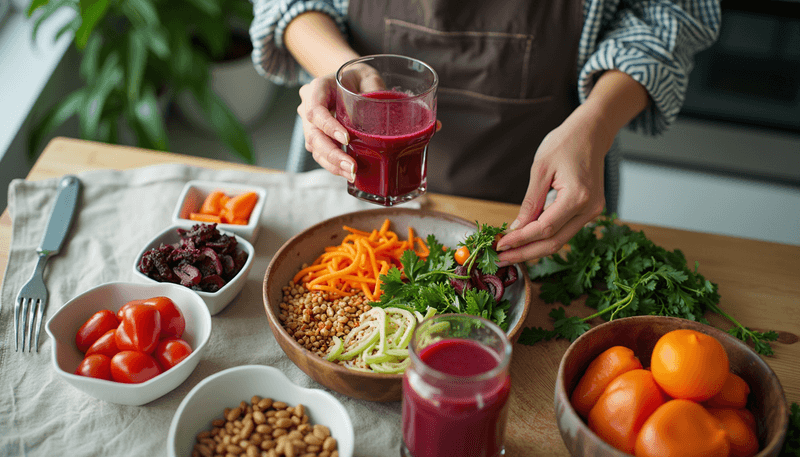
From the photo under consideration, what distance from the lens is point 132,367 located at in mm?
1209

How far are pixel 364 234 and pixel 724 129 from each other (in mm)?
2667

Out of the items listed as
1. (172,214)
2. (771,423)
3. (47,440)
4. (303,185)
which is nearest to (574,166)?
(771,423)

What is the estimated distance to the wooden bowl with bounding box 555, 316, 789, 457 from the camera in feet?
3.35

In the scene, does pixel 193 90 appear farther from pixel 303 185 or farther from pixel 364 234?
pixel 364 234

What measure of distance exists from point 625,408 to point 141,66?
9.01ft

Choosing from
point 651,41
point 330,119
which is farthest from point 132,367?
point 651,41

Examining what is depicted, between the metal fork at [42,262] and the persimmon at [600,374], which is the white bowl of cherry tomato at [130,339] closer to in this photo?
the metal fork at [42,262]

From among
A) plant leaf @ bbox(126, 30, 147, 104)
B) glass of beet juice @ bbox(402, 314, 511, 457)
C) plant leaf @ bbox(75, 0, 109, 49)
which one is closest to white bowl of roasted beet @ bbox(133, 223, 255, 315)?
glass of beet juice @ bbox(402, 314, 511, 457)

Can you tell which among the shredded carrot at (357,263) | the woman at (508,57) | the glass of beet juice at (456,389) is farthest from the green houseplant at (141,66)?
the glass of beet juice at (456,389)

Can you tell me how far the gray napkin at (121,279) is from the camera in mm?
1223

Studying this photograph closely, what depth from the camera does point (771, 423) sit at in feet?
3.51

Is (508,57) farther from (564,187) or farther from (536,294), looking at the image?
(536,294)

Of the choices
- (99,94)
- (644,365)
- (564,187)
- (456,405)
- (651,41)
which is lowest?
(99,94)

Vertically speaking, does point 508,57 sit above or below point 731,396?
above
